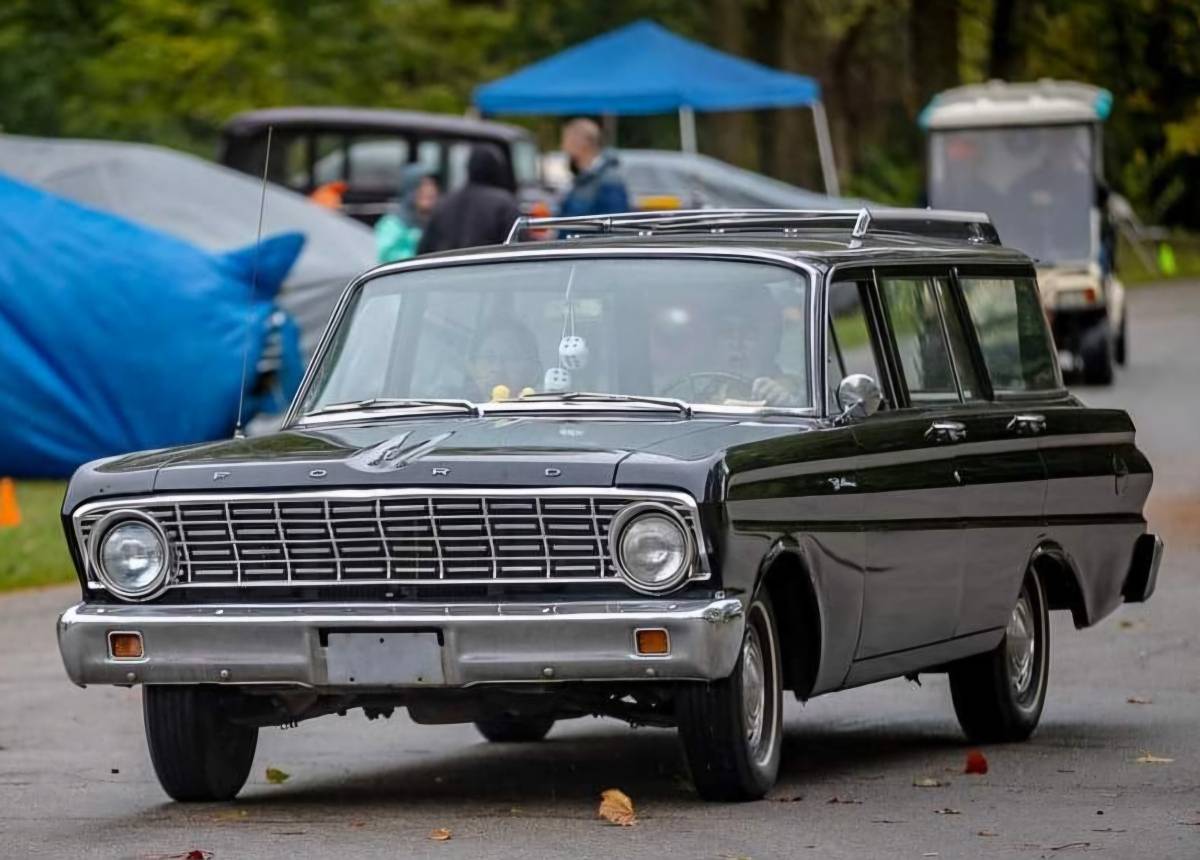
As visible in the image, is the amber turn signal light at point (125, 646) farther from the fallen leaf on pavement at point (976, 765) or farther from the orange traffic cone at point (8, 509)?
the orange traffic cone at point (8, 509)

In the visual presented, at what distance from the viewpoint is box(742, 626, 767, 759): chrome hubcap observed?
768cm

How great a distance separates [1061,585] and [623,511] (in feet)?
10.1

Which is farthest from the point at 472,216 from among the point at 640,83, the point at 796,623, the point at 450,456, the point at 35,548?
the point at 640,83

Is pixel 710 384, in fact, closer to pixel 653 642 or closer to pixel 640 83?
pixel 653 642

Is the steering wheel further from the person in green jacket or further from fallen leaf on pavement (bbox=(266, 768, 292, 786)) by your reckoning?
the person in green jacket

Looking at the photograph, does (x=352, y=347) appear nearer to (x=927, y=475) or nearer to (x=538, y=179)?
(x=927, y=475)

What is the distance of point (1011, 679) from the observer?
955 centimetres

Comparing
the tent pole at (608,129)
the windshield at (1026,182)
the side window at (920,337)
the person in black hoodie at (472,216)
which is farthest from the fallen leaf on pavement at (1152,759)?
Answer: the tent pole at (608,129)

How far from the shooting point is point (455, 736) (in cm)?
1019

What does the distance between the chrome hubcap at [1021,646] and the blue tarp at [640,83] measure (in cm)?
2655

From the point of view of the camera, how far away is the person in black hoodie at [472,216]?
1586 cm

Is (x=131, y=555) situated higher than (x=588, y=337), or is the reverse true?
(x=588, y=337)

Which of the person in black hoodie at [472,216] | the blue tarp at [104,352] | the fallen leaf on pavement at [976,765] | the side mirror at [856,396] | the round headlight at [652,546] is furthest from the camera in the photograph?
the blue tarp at [104,352]

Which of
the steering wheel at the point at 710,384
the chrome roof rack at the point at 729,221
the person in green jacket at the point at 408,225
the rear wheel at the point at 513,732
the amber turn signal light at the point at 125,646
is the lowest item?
the person in green jacket at the point at 408,225
